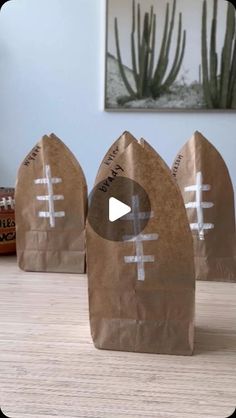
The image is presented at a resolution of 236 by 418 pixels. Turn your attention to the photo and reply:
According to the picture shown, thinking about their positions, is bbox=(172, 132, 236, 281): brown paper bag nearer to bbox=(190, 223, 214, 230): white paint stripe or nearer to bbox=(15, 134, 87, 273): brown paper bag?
bbox=(190, 223, 214, 230): white paint stripe

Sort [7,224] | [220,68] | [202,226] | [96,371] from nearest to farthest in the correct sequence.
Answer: [96,371]
[202,226]
[7,224]
[220,68]

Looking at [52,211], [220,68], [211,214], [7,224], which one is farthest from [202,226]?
[220,68]

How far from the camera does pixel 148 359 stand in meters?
0.44

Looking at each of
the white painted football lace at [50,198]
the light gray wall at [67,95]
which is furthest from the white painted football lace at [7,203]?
the light gray wall at [67,95]

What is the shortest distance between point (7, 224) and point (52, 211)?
13cm

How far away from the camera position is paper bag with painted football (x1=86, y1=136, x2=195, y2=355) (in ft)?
1.47

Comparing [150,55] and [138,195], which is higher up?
[150,55]

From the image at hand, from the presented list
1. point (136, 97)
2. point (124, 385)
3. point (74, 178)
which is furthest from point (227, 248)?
point (136, 97)

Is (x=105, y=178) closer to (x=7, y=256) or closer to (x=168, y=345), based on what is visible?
(x=168, y=345)

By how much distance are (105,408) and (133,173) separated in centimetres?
21

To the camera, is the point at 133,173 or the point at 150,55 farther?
the point at 150,55

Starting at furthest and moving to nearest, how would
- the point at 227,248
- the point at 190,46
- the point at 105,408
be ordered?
the point at 190,46 < the point at 227,248 < the point at 105,408
